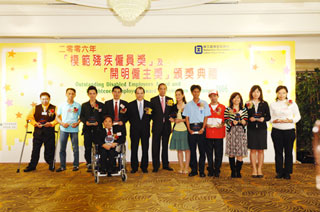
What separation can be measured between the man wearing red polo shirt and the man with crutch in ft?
9.62

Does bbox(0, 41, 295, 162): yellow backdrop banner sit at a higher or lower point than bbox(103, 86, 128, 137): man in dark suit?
higher

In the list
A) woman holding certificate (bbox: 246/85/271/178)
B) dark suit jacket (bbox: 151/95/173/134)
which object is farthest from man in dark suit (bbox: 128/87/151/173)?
woman holding certificate (bbox: 246/85/271/178)

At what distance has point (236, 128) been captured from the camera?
4.30m

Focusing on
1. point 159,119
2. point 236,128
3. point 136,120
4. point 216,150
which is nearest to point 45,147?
point 136,120

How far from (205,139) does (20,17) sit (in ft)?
15.4

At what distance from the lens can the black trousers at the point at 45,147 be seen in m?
5.02

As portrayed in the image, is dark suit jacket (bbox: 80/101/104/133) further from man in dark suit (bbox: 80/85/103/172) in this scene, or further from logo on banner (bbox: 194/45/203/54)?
logo on banner (bbox: 194/45/203/54)

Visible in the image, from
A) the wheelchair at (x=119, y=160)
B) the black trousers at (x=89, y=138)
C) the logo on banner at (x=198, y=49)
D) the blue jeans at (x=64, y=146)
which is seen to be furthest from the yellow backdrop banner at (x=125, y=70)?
the wheelchair at (x=119, y=160)

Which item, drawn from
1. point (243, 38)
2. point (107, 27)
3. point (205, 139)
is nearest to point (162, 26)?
point (107, 27)

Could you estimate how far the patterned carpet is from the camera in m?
3.04

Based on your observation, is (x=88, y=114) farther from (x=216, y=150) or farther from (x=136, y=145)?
(x=216, y=150)

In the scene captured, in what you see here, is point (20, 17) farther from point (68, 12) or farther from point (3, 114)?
point (3, 114)

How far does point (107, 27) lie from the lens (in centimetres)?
575

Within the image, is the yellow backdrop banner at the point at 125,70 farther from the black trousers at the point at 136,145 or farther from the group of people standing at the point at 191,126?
the black trousers at the point at 136,145
